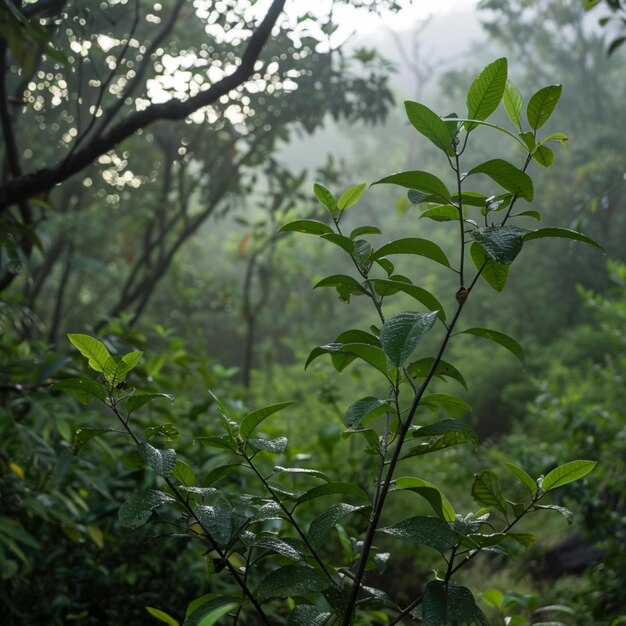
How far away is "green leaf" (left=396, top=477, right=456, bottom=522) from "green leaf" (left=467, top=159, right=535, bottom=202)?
281 millimetres

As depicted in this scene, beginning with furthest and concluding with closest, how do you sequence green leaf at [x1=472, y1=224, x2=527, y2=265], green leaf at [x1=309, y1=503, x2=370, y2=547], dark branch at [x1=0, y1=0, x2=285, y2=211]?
dark branch at [x1=0, y1=0, x2=285, y2=211]
green leaf at [x1=309, y1=503, x2=370, y2=547]
green leaf at [x1=472, y1=224, x2=527, y2=265]

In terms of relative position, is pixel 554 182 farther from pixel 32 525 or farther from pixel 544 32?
pixel 32 525

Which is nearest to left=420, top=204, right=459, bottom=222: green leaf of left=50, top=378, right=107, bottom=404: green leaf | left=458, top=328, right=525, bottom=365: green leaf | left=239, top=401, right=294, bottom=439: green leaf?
left=458, top=328, right=525, bottom=365: green leaf

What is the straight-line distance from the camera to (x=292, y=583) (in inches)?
24.2

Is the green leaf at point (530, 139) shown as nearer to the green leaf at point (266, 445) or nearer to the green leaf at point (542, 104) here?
the green leaf at point (542, 104)

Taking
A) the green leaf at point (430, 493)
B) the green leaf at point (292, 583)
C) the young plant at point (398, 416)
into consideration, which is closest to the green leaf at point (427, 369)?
the young plant at point (398, 416)

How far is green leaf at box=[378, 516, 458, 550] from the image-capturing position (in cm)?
58

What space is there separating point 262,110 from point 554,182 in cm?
569

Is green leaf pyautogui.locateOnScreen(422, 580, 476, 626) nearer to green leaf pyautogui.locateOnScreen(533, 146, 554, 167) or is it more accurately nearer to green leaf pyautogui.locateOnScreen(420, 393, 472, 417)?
green leaf pyautogui.locateOnScreen(420, 393, 472, 417)

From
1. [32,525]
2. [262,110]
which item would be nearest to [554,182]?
[262,110]

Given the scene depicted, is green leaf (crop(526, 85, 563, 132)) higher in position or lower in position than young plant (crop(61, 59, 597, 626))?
higher

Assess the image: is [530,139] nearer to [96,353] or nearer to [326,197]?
[326,197]

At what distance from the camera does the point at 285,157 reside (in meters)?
15.5

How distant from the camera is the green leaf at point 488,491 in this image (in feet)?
2.32
